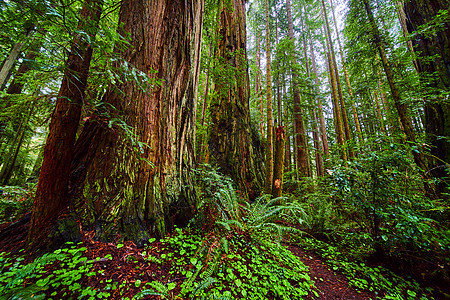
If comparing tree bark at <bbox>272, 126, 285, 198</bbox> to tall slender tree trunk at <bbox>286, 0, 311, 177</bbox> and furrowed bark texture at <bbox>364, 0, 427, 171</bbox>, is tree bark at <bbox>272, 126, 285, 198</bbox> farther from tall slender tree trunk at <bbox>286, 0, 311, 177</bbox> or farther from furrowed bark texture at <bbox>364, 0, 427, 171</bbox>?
tall slender tree trunk at <bbox>286, 0, 311, 177</bbox>

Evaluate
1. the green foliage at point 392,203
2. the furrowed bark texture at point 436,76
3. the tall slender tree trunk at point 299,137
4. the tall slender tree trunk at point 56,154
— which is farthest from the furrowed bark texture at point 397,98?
the tall slender tree trunk at point 56,154

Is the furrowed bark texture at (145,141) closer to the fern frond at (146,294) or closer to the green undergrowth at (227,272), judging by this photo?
the green undergrowth at (227,272)

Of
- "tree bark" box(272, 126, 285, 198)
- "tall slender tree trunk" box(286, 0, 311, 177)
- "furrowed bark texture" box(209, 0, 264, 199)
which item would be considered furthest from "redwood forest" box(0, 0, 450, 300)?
"tall slender tree trunk" box(286, 0, 311, 177)

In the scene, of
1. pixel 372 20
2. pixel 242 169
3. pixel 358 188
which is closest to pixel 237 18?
pixel 372 20

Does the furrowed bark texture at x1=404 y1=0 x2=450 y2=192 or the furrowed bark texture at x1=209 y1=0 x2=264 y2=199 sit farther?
the furrowed bark texture at x1=209 y1=0 x2=264 y2=199

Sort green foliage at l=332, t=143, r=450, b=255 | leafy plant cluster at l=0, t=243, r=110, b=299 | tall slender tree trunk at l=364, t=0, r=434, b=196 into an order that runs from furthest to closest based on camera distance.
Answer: tall slender tree trunk at l=364, t=0, r=434, b=196 → green foliage at l=332, t=143, r=450, b=255 → leafy plant cluster at l=0, t=243, r=110, b=299

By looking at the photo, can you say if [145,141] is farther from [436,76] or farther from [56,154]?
[436,76]

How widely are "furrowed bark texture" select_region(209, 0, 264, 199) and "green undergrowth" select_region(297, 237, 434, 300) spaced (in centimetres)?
233

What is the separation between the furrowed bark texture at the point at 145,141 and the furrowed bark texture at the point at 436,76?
4.20 metres

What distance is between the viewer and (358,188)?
107 inches

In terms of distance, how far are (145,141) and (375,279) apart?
136 inches

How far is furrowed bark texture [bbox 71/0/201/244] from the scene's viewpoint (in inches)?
63.6

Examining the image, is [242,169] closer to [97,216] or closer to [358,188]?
[358,188]

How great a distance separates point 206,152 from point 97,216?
3117mm
